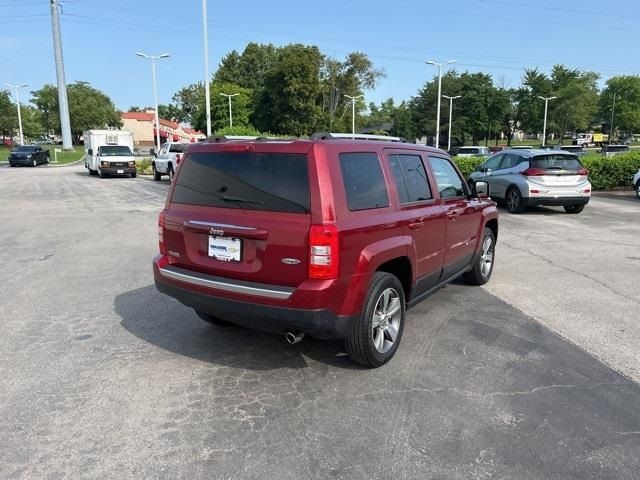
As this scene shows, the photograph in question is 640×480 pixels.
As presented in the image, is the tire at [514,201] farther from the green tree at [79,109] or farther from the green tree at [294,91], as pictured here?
the green tree at [79,109]

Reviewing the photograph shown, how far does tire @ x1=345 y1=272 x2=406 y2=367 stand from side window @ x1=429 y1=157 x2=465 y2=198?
1.45 meters

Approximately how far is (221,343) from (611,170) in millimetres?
18683

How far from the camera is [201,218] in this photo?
4008 mm

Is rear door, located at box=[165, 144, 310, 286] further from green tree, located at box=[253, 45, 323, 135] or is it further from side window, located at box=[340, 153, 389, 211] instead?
green tree, located at box=[253, 45, 323, 135]

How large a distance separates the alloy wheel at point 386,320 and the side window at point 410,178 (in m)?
0.84

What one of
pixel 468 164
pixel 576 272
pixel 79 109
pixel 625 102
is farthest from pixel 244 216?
pixel 625 102

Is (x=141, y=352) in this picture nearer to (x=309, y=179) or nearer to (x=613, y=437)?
(x=309, y=179)

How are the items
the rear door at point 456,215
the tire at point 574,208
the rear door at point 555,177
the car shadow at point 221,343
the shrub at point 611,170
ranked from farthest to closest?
the shrub at point 611,170 < the tire at point 574,208 < the rear door at point 555,177 < the rear door at point 456,215 < the car shadow at point 221,343

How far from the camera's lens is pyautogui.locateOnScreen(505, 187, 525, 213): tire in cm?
1339

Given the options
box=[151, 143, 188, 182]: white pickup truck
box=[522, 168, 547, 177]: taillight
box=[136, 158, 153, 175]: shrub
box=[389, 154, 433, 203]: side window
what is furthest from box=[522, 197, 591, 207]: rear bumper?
box=[136, 158, 153, 175]: shrub

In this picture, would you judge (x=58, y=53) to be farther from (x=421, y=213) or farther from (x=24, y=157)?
(x=421, y=213)

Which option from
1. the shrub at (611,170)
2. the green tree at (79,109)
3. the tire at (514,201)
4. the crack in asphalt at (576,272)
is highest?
the green tree at (79,109)

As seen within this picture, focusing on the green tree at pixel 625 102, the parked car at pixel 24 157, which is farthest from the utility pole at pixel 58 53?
the green tree at pixel 625 102

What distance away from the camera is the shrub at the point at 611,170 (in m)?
18.9
